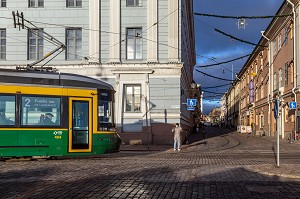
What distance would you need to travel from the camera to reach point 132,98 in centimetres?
2969

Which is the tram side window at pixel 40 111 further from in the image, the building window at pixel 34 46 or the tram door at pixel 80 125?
the building window at pixel 34 46

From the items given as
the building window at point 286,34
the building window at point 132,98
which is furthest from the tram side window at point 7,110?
the building window at point 286,34

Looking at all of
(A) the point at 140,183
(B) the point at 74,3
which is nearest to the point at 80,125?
(A) the point at 140,183

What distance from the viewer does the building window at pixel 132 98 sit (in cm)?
2961

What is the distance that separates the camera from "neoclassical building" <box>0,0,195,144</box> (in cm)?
2909

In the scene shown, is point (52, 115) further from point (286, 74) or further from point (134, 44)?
point (286, 74)

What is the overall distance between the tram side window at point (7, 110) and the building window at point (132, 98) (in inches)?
577

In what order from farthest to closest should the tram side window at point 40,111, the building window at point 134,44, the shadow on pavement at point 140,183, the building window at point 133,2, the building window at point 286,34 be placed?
the building window at point 286,34 < the building window at point 133,2 < the building window at point 134,44 < the tram side window at point 40,111 < the shadow on pavement at point 140,183

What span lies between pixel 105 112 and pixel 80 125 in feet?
4.00

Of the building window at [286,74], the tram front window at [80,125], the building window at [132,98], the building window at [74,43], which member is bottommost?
the tram front window at [80,125]

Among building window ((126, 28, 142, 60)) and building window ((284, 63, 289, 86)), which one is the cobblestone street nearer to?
building window ((126, 28, 142, 60))

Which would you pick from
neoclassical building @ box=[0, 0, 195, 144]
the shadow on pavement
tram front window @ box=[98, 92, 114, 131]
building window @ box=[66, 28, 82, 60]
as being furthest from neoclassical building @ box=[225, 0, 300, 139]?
the shadow on pavement

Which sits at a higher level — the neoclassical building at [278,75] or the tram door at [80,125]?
the neoclassical building at [278,75]

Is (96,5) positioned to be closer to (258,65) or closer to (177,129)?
(177,129)
